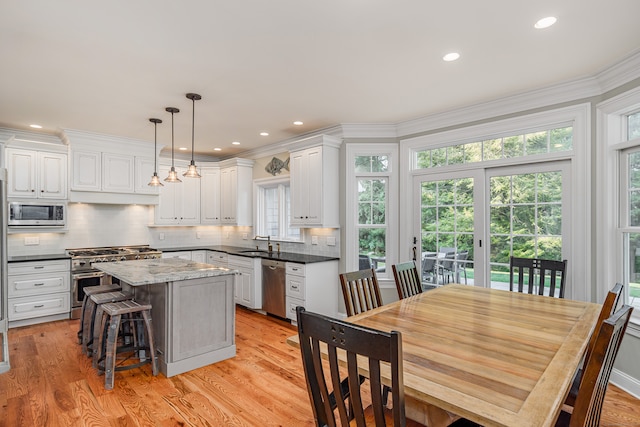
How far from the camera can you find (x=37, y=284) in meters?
4.56

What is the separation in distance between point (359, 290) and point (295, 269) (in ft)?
7.29

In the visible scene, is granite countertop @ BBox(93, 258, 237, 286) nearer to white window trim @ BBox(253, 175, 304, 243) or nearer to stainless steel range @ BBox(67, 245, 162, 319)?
stainless steel range @ BBox(67, 245, 162, 319)

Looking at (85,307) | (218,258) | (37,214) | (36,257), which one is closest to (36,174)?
(37,214)

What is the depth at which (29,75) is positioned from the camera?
3025 millimetres

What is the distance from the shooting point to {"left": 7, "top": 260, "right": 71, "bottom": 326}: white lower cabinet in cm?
441

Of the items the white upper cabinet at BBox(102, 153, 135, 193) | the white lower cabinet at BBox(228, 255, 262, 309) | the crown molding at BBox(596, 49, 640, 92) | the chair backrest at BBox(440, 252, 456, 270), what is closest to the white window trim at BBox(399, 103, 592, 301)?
the crown molding at BBox(596, 49, 640, 92)

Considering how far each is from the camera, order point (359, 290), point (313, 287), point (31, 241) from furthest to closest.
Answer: point (31, 241) → point (313, 287) → point (359, 290)

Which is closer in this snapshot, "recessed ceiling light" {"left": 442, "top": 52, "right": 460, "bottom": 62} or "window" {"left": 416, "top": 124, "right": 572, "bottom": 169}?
"recessed ceiling light" {"left": 442, "top": 52, "right": 460, "bottom": 62}

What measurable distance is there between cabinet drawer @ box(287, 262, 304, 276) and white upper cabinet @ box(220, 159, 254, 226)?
5.97 feet

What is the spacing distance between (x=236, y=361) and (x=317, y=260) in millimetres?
1620

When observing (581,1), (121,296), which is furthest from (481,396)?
(121,296)

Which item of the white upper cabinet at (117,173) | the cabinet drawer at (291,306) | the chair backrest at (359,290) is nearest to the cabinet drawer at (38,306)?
the white upper cabinet at (117,173)

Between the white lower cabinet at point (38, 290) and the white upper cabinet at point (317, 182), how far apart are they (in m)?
3.25

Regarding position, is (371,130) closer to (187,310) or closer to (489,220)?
(489,220)
